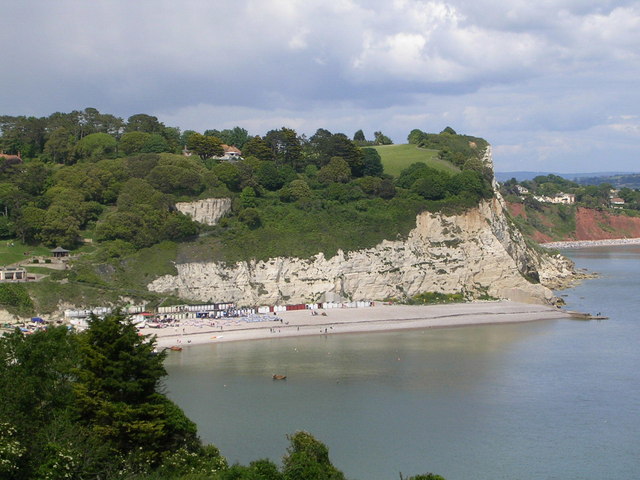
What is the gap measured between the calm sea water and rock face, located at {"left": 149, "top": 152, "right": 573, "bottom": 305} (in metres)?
8.29

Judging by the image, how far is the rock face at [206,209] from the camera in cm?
5516

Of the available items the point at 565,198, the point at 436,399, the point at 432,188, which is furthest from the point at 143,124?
the point at 565,198

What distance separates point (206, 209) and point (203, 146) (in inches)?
545

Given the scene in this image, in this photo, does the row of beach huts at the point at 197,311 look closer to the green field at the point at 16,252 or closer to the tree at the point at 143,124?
the green field at the point at 16,252

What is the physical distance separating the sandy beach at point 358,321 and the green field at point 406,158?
1855cm

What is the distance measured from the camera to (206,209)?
55531 mm

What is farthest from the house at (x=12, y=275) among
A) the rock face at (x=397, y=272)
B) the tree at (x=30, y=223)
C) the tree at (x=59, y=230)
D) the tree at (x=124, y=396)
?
the tree at (x=124, y=396)

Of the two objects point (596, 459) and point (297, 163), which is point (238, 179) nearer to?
point (297, 163)

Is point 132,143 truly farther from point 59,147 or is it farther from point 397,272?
point 397,272

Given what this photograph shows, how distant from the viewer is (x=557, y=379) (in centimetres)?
3447

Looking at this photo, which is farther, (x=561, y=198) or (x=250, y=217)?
(x=561, y=198)

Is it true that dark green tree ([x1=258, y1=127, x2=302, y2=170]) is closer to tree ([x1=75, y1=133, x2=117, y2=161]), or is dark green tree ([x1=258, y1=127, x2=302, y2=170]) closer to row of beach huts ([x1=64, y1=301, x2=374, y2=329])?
tree ([x1=75, y1=133, x2=117, y2=161])

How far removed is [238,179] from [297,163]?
9967 mm

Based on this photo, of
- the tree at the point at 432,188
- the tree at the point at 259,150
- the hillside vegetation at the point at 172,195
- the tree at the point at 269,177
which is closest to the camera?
the hillside vegetation at the point at 172,195
